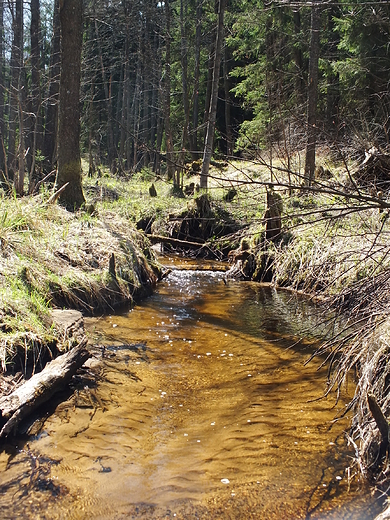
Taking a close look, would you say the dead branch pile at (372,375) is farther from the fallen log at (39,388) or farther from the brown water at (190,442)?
the fallen log at (39,388)

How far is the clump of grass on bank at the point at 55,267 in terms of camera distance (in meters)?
4.66

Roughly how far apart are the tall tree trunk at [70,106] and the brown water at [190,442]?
176 inches

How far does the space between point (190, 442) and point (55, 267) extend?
3.68 m

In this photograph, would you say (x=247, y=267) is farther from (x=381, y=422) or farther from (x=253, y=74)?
(x=253, y=74)

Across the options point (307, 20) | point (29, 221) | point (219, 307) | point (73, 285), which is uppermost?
point (307, 20)

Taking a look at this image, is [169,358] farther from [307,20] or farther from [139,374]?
[307,20]

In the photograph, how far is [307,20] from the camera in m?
19.2

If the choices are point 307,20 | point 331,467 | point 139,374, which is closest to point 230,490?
point 331,467

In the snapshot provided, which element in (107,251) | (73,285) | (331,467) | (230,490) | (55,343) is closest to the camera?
(230,490)

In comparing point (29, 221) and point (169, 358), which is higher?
point (29, 221)

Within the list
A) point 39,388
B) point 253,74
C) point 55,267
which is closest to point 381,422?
point 39,388

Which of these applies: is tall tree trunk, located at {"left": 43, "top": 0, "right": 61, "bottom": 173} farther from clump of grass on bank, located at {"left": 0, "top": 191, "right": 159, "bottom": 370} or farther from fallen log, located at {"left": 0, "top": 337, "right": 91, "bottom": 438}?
fallen log, located at {"left": 0, "top": 337, "right": 91, "bottom": 438}

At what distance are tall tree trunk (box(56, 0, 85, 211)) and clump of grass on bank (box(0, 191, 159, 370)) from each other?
1061 mm

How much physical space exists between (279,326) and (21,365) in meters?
3.69
